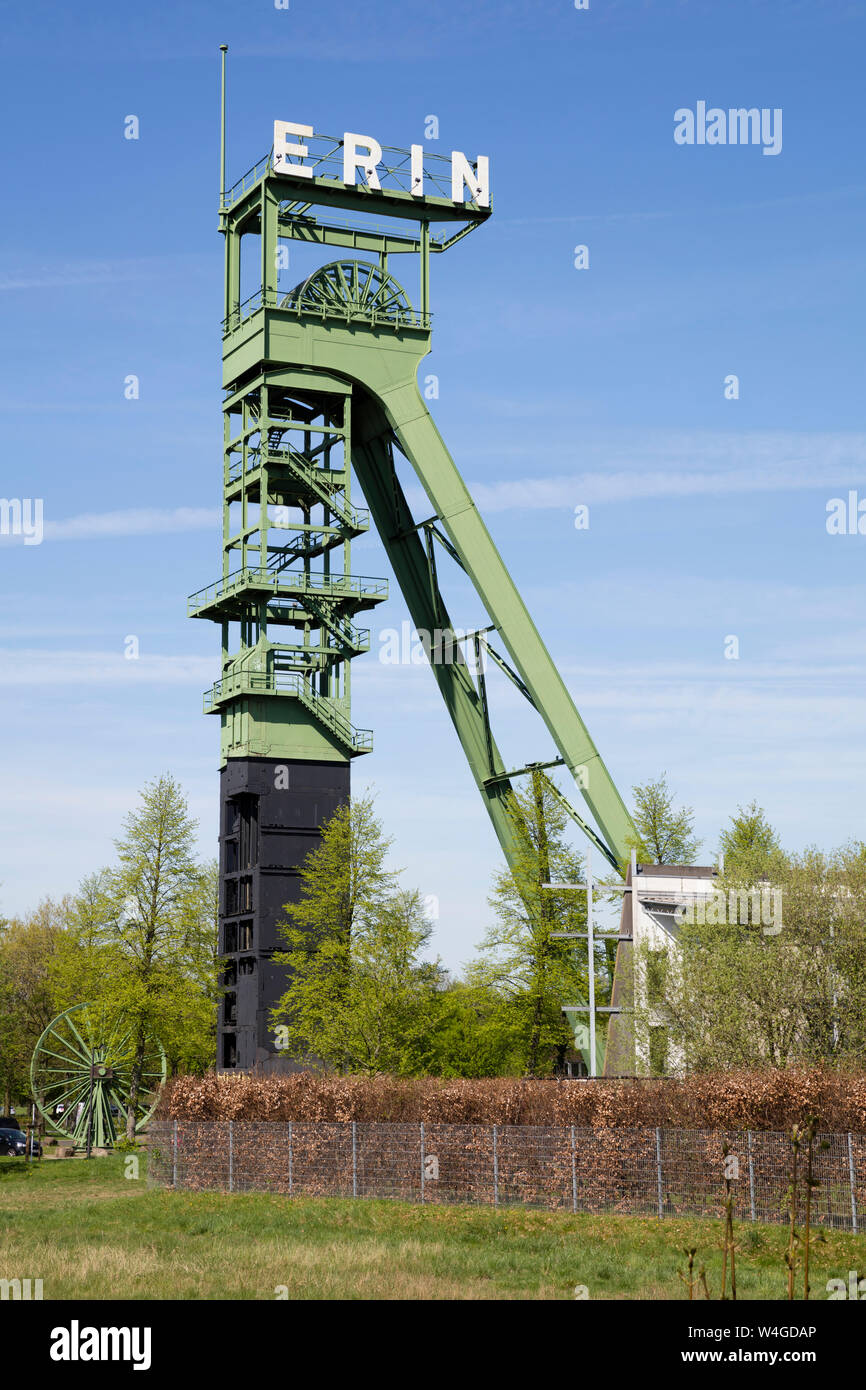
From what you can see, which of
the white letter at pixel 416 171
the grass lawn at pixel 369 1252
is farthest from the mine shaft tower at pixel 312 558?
the grass lawn at pixel 369 1252

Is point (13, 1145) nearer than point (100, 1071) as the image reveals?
No

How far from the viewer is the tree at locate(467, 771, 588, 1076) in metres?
50.3

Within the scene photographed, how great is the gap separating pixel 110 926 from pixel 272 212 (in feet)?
97.8

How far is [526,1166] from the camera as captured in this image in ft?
103

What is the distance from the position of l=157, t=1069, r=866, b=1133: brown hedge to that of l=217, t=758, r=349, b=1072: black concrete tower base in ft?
45.7

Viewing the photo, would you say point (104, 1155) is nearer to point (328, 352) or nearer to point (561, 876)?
point (561, 876)

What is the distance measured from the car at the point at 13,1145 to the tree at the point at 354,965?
13.4 m

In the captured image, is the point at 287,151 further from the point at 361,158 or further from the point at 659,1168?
the point at 659,1168

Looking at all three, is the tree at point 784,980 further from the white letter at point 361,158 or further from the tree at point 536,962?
the white letter at point 361,158

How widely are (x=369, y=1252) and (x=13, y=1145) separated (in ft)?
140

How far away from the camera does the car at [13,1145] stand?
200 feet

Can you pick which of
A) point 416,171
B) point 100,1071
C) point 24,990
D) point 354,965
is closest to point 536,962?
point 354,965
